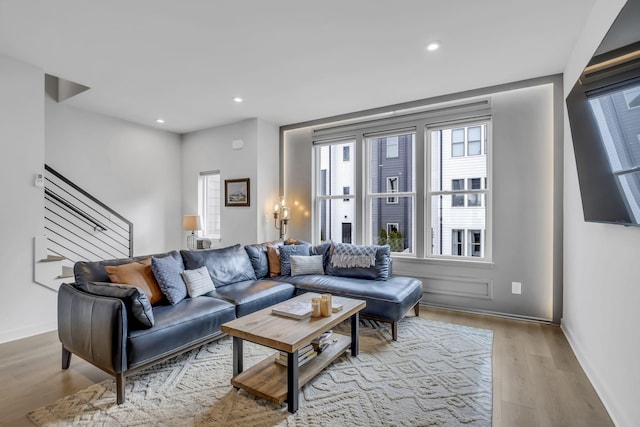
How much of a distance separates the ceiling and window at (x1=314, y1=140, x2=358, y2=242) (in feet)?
3.38

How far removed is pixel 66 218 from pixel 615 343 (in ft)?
19.4

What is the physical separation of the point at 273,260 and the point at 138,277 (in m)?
1.69

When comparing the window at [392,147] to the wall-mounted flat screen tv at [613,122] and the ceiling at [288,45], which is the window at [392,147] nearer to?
the ceiling at [288,45]

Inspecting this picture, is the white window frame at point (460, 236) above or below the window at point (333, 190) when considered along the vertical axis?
below

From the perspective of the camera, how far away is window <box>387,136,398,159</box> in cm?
450

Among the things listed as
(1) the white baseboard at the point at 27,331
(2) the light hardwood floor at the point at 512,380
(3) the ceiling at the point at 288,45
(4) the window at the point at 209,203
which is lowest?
(2) the light hardwood floor at the point at 512,380

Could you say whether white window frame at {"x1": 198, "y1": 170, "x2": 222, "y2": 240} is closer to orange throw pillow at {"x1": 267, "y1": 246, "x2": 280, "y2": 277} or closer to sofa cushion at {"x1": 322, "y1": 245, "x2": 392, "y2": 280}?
orange throw pillow at {"x1": 267, "y1": 246, "x2": 280, "y2": 277}

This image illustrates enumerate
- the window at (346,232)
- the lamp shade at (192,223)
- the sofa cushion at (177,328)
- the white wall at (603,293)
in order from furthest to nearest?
the lamp shade at (192,223) < the window at (346,232) < the sofa cushion at (177,328) < the white wall at (603,293)

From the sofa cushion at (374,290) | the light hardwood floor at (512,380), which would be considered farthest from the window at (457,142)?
the light hardwood floor at (512,380)

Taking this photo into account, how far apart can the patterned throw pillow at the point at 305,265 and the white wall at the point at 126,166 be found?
2952 mm

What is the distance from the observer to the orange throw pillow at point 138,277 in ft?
8.39

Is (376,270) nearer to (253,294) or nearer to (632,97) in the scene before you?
(253,294)

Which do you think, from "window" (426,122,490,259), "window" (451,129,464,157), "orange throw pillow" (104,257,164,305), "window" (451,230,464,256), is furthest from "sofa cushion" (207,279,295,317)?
"window" (451,129,464,157)

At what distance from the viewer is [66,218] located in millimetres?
4410
